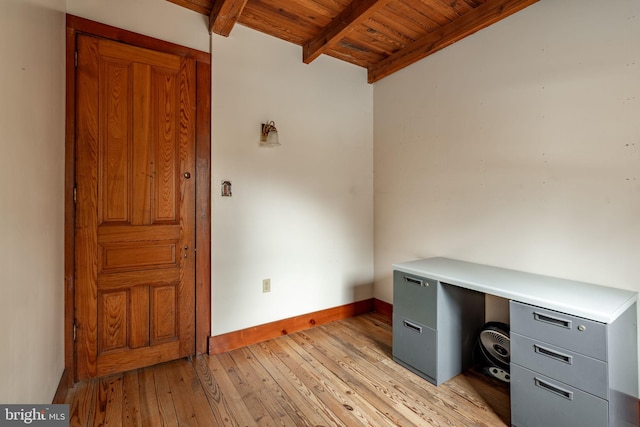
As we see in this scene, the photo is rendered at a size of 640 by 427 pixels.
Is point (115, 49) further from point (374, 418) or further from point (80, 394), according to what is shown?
point (374, 418)

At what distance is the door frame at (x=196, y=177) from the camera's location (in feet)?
6.16

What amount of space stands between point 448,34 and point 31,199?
2.96 metres

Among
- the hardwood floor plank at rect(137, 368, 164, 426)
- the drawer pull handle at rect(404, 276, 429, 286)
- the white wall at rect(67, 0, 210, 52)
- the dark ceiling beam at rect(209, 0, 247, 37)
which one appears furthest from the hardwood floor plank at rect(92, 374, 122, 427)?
the dark ceiling beam at rect(209, 0, 247, 37)

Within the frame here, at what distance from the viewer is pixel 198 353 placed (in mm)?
2330

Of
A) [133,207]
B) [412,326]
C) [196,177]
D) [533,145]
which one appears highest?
[533,145]

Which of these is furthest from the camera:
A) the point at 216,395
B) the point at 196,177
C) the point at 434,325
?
the point at 196,177

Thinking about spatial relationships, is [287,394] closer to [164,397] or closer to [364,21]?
[164,397]

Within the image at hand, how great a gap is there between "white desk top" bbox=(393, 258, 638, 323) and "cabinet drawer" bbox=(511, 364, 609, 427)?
38cm

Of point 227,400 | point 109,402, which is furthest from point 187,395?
point 109,402

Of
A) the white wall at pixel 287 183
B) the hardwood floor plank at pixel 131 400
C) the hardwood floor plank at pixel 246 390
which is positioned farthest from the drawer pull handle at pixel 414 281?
the hardwood floor plank at pixel 131 400

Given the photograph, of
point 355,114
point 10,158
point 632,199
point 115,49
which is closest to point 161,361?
point 10,158

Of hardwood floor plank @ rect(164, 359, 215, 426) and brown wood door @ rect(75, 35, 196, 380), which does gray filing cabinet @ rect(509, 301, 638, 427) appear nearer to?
hardwood floor plank @ rect(164, 359, 215, 426)

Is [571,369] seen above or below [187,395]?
above

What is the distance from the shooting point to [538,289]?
1675 millimetres
